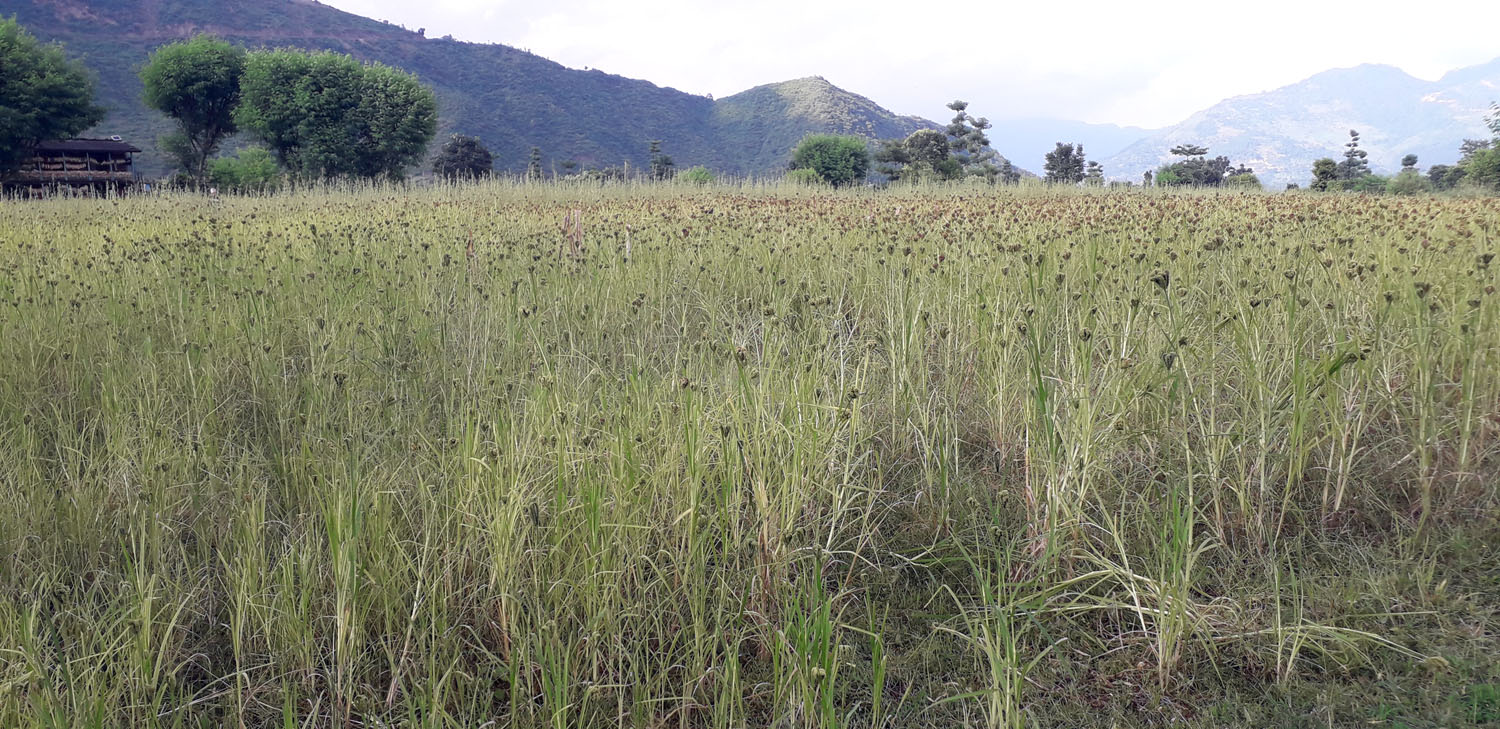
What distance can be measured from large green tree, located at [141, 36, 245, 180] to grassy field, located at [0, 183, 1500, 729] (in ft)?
124

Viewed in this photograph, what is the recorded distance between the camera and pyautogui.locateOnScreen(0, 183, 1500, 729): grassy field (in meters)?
1.81

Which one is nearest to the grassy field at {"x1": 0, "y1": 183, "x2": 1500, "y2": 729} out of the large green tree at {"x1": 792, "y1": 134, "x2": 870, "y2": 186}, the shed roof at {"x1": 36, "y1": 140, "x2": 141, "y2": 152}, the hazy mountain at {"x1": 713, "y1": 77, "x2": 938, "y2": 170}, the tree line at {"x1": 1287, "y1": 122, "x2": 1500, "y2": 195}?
the tree line at {"x1": 1287, "y1": 122, "x2": 1500, "y2": 195}

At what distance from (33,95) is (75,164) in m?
4.00

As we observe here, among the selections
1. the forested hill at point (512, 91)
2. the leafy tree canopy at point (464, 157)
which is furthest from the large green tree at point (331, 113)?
the forested hill at point (512, 91)

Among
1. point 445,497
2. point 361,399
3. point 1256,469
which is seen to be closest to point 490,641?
point 445,497

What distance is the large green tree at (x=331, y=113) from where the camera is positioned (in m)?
32.8

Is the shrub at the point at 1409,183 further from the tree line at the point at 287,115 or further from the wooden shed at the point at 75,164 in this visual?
the wooden shed at the point at 75,164

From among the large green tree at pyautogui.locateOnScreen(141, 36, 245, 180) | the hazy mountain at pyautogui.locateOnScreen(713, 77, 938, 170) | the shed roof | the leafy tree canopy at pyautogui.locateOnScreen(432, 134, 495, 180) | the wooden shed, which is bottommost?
the wooden shed

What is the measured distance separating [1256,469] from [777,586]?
153cm

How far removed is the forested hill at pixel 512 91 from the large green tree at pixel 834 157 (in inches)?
1116

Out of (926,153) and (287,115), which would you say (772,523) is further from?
(287,115)

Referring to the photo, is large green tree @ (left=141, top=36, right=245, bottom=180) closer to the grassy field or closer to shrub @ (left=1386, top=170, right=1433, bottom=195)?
the grassy field

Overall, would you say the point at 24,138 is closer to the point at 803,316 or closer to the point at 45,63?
the point at 45,63

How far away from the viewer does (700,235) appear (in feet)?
22.6
